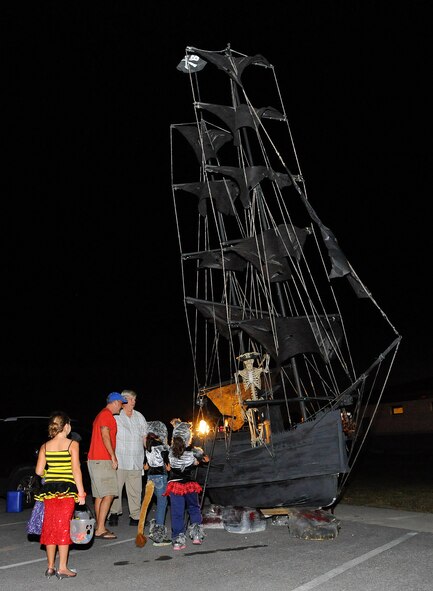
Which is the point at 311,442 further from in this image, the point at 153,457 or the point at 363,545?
the point at 153,457

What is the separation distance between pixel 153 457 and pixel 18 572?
7.67ft

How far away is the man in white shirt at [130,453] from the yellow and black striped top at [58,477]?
8.99ft

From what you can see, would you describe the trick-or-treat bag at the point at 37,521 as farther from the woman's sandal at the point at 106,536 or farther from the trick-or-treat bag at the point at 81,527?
the woman's sandal at the point at 106,536

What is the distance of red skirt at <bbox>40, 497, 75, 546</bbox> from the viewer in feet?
20.0

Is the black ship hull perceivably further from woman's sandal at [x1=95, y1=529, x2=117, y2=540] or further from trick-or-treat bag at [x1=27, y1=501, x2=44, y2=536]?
trick-or-treat bag at [x1=27, y1=501, x2=44, y2=536]

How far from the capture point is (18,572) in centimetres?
659

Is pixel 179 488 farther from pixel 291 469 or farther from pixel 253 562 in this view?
pixel 291 469

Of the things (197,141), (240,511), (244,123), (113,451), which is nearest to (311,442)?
(240,511)

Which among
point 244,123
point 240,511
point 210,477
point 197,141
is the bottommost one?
point 240,511

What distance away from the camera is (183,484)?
7.81 metres

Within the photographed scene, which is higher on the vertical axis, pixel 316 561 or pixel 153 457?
pixel 153 457

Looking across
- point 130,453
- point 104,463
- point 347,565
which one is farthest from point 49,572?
point 347,565

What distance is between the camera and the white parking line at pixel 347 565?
18.7 ft

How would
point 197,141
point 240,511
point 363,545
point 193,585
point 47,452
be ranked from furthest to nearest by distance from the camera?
1. point 197,141
2. point 240,511
3. point 363,545
4. point 47,452
5. point 193,585
